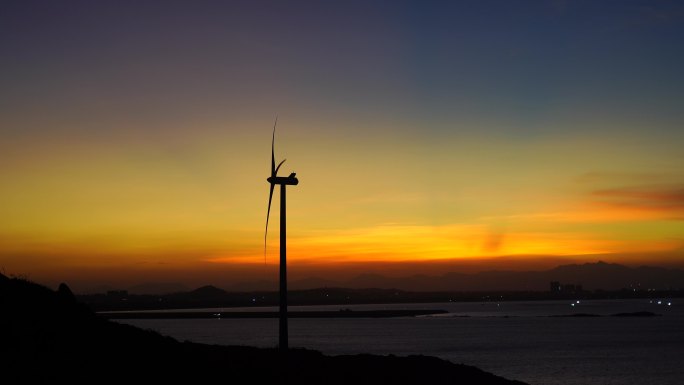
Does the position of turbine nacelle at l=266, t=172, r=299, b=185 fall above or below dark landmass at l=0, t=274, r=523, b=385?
above

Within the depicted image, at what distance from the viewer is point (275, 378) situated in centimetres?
3186

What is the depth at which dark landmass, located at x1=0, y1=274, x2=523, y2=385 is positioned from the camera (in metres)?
25.5

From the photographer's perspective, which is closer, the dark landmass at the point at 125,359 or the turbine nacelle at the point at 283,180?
the dark landmass at the point at 125,359

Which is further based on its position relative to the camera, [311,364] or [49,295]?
[311,364]

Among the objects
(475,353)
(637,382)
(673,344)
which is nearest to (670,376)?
(637,382)

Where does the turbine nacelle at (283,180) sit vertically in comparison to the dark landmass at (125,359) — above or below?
above

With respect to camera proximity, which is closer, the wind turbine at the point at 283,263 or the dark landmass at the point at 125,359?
the dark landmass at the point at 125,359

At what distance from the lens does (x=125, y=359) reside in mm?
28328

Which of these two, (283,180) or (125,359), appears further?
(283,180)

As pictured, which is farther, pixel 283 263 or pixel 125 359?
pixel 283 263

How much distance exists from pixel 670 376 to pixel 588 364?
12803 mm

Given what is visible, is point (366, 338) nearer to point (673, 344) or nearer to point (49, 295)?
point (673, 344)

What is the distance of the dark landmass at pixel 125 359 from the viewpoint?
25491 millimetres

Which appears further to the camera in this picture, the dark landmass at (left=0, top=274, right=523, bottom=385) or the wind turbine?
the wind turbine
